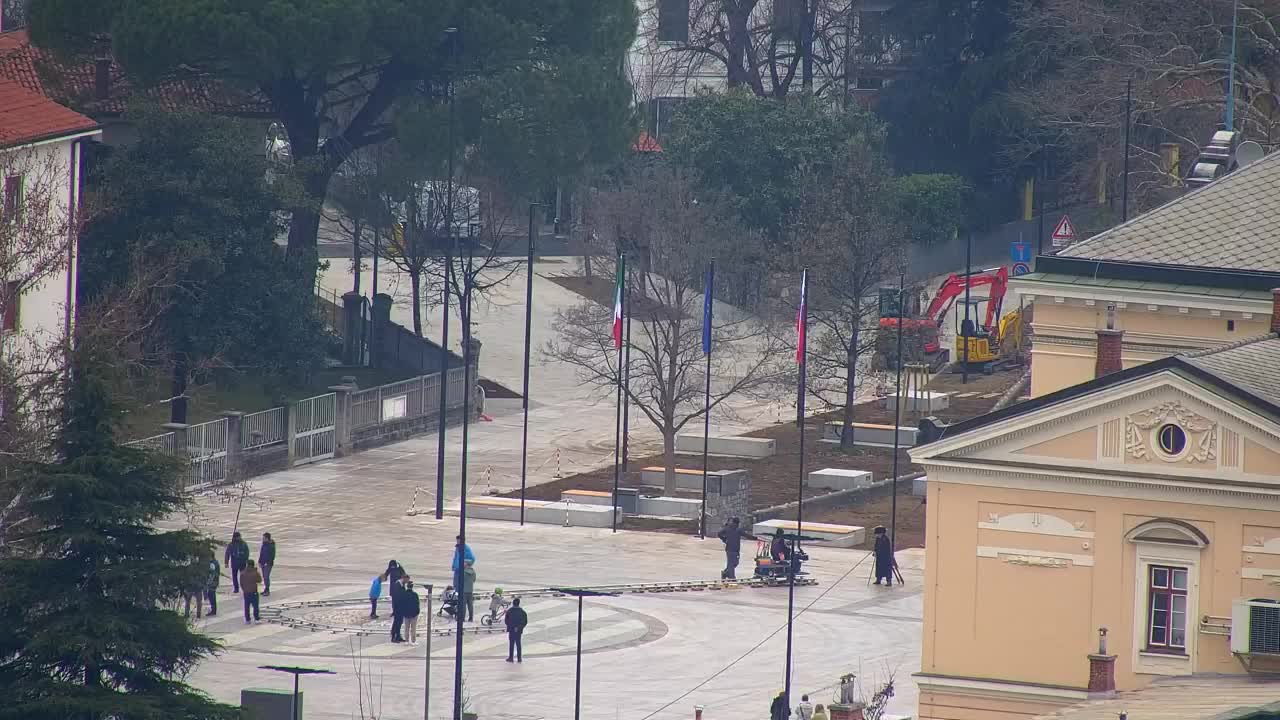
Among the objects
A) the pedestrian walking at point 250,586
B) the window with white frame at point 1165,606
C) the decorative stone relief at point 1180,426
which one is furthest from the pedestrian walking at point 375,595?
the decorative stone relief at point 1180,426

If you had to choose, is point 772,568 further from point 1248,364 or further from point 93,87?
point 93,87

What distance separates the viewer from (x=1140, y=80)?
77438 millimetres

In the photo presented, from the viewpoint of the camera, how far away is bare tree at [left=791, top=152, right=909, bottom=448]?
68625 mm

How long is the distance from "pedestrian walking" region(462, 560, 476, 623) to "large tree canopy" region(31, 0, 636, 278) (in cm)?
1885

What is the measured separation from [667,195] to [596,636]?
34.0 metres

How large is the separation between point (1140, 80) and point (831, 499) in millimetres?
22473

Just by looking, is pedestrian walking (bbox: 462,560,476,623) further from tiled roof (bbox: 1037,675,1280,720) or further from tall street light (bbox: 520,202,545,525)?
tiled roof (bbox: 1037,675,1280,720)

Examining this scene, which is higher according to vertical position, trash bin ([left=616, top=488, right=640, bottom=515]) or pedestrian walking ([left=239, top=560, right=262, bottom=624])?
trash bin ([left=616, top=488, right=640, bottom=515])

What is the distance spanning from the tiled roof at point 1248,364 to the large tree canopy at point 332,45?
29.7m

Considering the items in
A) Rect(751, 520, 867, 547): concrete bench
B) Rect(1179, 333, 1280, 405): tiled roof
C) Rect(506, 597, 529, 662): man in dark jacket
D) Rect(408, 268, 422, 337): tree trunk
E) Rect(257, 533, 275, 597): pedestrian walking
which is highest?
Rect(408, 268, 422, 337): tree trunk

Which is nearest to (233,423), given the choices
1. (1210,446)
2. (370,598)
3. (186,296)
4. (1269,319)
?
(186,296)

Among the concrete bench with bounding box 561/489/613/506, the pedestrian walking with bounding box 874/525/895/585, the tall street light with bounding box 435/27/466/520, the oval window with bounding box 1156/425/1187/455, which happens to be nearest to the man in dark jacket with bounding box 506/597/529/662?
the pedestrian walking with bounding box 874/525/895/585

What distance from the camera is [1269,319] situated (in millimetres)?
41219

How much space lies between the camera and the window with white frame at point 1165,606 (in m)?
33.8
